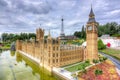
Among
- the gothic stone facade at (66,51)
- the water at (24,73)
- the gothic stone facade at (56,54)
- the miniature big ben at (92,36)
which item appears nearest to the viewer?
the water at (24,73)

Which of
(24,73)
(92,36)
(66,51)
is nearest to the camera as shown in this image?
(24,73)

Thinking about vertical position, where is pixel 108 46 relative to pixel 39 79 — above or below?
above

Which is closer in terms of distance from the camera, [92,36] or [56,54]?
[56,54]

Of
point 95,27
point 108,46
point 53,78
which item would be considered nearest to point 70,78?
point 53,78

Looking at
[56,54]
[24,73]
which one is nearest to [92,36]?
[56,54]

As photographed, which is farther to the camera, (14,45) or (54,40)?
(14,45)

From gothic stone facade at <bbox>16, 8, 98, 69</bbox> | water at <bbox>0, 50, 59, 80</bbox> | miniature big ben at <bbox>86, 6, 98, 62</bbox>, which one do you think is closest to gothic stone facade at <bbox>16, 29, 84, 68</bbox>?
gothic stone facade at <bbox>16, 8, 98, 69</bbox>

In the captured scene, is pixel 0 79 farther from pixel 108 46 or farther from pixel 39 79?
pixel 108 46

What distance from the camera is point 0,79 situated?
2914 cm

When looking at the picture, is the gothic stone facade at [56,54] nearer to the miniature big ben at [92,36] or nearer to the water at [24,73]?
the water at [24,73]

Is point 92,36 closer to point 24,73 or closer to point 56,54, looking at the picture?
point 56,54

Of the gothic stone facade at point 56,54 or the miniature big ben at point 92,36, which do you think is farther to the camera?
the miniature big ben at point 92,36

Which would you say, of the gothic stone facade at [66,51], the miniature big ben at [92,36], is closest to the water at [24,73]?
the gothic stone facade at [66,51]

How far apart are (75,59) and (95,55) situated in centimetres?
787
